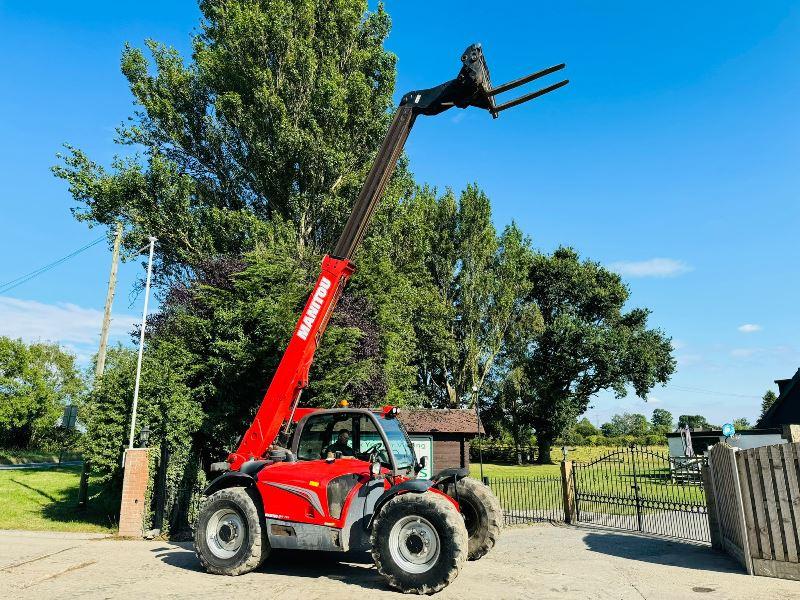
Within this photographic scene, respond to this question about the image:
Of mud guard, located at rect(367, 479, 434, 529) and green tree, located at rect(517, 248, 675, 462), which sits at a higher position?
green tree, located at rect(517, 248, 675, 462)

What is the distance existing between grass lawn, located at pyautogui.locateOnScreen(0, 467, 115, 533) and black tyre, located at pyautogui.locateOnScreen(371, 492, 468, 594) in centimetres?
850

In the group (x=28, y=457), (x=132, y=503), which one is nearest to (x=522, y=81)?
(x=132, y=503)

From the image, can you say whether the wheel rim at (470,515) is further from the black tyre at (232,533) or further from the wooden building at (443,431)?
the wooden building at (443,431)

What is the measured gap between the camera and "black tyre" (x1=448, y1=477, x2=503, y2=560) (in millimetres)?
8117

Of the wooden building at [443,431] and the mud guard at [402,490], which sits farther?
the wooden building at [443,431]

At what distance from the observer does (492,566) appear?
8.48m

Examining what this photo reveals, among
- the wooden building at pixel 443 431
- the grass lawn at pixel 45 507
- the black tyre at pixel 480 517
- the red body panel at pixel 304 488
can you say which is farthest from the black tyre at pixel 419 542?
the wooden building at pixel 443 431

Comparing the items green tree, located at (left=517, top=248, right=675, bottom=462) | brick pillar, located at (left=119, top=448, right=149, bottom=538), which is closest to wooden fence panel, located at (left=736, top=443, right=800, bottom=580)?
brick pillar, located at (left=119, top=448, right=149, bottom=538)

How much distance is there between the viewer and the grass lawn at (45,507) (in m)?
12.7

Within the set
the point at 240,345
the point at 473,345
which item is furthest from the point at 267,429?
the point at 473,345

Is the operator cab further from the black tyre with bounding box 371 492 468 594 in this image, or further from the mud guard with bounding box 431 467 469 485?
the black tyre with bounding box 371 492 468 594

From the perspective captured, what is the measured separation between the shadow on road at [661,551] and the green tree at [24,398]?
1708 inches

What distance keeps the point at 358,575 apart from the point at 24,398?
47.1 metres

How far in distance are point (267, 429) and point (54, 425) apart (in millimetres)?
47798
